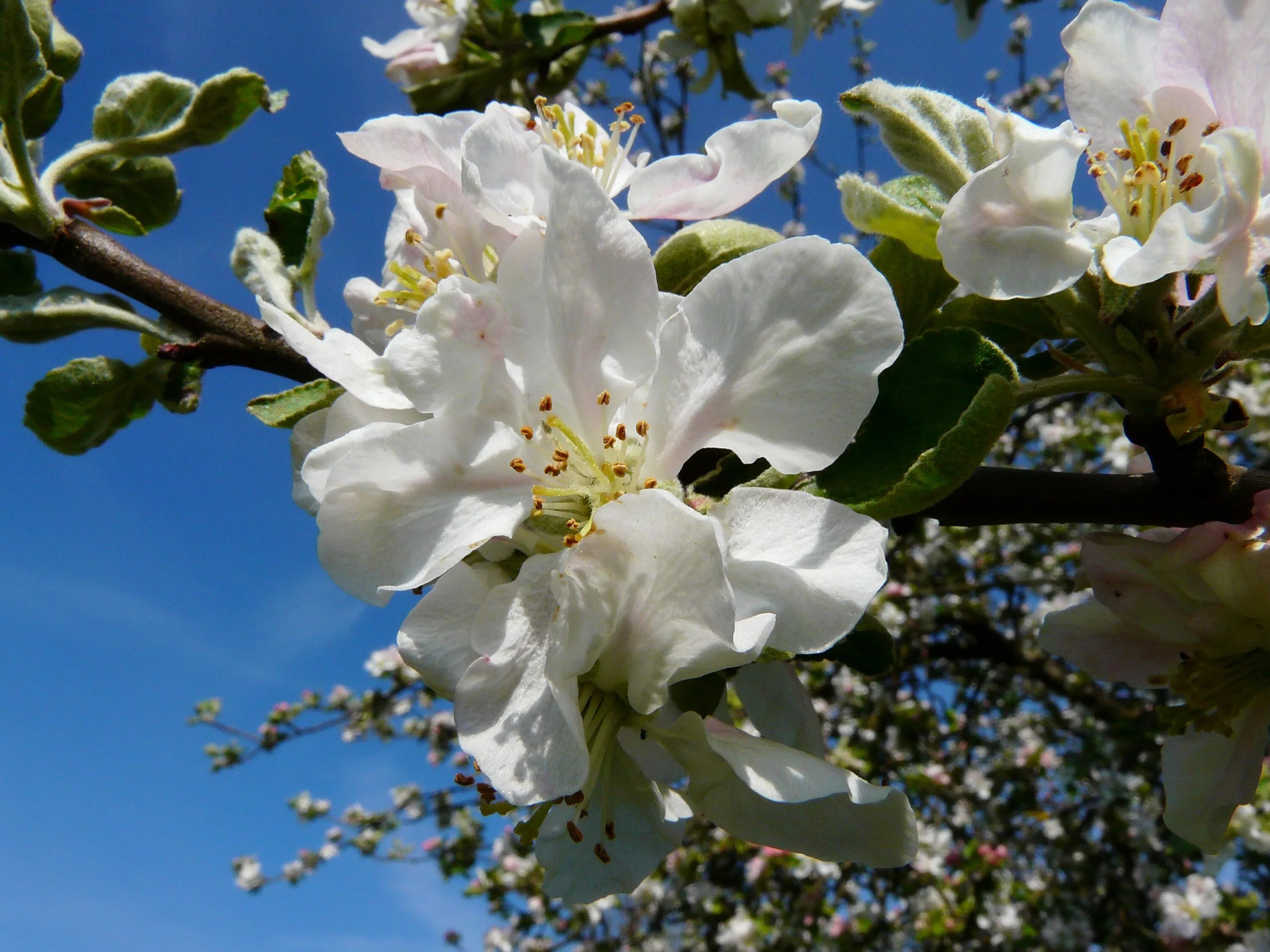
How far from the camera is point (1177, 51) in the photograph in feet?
2.26

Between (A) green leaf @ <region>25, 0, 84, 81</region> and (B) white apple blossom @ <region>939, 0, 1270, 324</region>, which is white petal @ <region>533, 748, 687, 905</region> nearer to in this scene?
(B) white apple blossom @ <region>939, 0, 1270, 324</region>

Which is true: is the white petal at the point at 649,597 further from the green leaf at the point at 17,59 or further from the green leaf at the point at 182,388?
the green leaf at the point at 17,59

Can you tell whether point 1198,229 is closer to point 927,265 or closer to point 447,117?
point 927,265

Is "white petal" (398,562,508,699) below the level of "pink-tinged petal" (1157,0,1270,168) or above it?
below

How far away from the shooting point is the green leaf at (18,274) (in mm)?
1042

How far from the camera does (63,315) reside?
→ 980 millimetres

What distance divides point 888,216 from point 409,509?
1.27 ft

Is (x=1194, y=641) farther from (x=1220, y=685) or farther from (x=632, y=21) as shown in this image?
(x=632, y=21)

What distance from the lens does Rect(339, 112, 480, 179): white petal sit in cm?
78

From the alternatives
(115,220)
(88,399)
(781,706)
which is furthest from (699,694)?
(115,220)

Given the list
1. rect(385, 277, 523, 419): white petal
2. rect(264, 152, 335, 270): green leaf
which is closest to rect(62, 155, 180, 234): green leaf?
rect(264, 152, 335, 270): green leaf

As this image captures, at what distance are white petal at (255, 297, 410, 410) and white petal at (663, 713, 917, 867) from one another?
32 centimetres

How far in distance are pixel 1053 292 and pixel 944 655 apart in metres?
3.68

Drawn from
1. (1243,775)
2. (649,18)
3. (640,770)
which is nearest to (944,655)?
(649,18)
